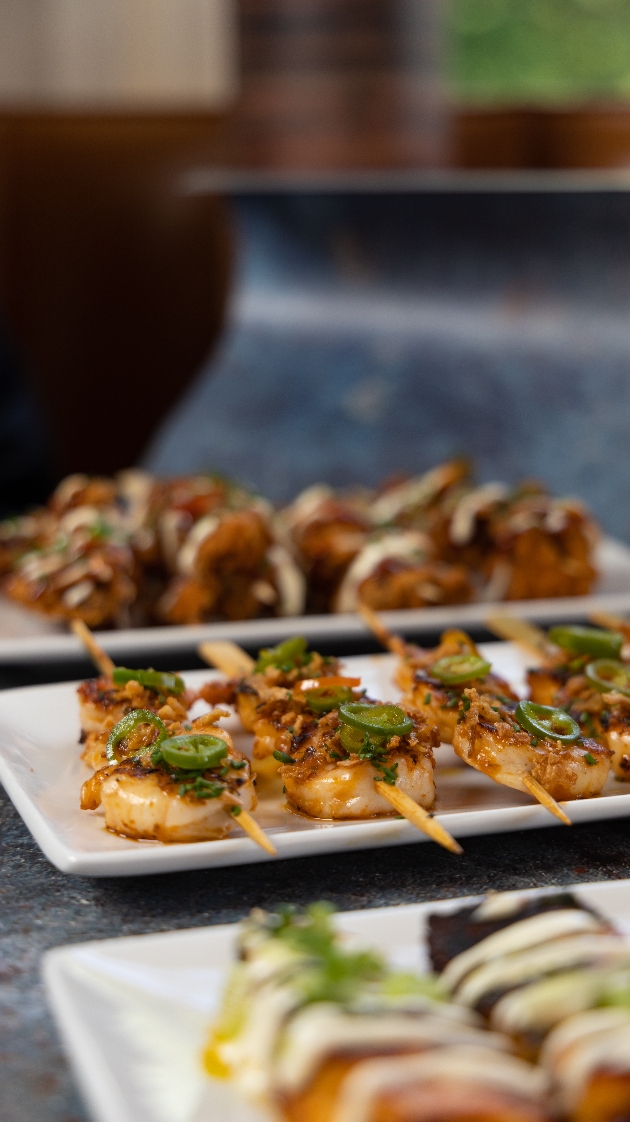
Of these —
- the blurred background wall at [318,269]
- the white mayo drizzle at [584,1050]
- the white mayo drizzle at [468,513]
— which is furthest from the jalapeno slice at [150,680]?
the blurred background wall at [318,269]

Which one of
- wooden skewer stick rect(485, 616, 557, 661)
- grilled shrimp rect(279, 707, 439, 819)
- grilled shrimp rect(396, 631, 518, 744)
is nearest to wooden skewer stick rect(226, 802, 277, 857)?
grilled shrimp rect(279, 707, 439, 819)

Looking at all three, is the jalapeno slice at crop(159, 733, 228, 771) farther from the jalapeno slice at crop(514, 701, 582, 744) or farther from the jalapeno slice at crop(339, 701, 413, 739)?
the jalapeno slice at crop(514, 701, 582, 744)

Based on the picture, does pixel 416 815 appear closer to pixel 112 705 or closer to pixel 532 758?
A: pixel 532 758

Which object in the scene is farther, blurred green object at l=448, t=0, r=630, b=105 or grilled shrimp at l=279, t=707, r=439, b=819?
blurred green object at l=448, t=0, r=630, b=105

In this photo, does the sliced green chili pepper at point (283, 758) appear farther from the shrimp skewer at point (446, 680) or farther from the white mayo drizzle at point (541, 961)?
the white mayo drizzle at point (541, 961)

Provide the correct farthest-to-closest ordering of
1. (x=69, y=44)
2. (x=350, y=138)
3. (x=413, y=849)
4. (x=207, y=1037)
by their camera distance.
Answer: (x=69, y=44), (x=350, y=138), (x=413, y=849), (x=207, y=1037)

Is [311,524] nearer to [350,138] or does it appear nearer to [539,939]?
[539,939]

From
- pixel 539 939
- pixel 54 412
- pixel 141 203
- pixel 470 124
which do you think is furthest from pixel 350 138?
pixel 539 939
